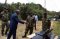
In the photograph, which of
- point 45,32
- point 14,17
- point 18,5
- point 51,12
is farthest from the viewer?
point 51,12

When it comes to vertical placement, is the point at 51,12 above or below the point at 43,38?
below

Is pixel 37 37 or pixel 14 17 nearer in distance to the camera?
pixel 37 37

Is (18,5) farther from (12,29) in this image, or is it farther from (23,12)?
(12,29)

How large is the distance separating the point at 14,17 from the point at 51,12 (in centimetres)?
2902

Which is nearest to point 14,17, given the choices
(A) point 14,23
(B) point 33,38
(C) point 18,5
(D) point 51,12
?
(A) point 14,23

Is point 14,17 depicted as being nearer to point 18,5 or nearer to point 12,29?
point 12,29

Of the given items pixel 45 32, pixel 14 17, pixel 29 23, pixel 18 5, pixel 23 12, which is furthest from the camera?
pixel 18 5

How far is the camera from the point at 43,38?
33.8ft

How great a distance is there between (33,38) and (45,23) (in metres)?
0.85

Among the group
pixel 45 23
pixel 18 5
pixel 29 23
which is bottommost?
pixel 18 5

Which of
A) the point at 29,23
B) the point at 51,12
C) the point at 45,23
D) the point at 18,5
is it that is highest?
the point at 45,23

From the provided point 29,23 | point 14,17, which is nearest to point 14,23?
point 14,17

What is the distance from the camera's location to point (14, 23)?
11383mm

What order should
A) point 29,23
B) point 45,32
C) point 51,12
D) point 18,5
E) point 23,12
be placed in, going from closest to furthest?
1. point 45,32
2. point 29,23
3. point 23,12
4. point 18,5
5. point 51,12
